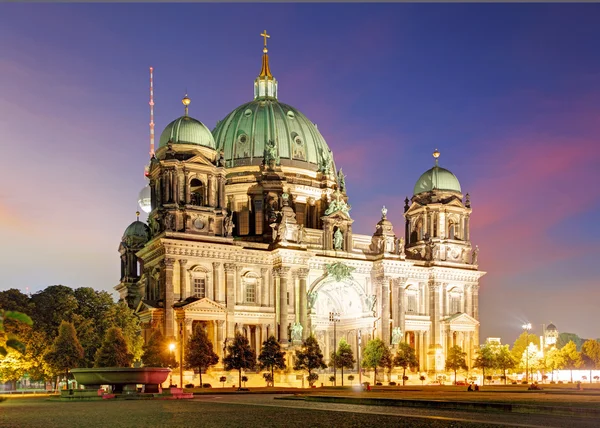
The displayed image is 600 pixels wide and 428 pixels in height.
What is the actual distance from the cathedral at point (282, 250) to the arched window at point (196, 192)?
19 centimetres

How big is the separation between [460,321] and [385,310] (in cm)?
1241

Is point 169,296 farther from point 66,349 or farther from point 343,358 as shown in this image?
point 343,358

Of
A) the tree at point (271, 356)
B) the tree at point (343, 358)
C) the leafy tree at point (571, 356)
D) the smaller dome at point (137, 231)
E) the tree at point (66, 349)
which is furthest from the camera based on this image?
the leafy tree at point (571, 356)

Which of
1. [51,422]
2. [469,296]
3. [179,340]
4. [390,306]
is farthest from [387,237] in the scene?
[51,422]

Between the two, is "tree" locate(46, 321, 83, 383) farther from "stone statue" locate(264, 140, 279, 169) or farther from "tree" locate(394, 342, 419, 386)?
"tree" locate(394, 342, 419, 386)

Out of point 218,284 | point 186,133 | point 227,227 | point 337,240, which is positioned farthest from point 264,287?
point 186,133

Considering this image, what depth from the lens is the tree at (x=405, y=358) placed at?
9312cm

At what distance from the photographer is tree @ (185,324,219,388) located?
7800 cm

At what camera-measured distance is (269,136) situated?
10938cm

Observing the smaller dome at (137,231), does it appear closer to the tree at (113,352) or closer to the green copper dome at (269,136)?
the green copper dome at (269,136)

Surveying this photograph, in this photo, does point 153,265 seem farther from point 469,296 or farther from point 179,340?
point 469,296

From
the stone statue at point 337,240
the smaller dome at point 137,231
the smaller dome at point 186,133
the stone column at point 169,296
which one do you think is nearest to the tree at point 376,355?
the stone statue at point 337,240

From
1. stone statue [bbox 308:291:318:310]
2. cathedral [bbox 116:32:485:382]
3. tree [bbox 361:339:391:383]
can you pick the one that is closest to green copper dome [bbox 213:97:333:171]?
cathedral [bbox 116:32:485:382]

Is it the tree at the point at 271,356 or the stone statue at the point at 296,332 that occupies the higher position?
the stone statue at the point at 296,332
